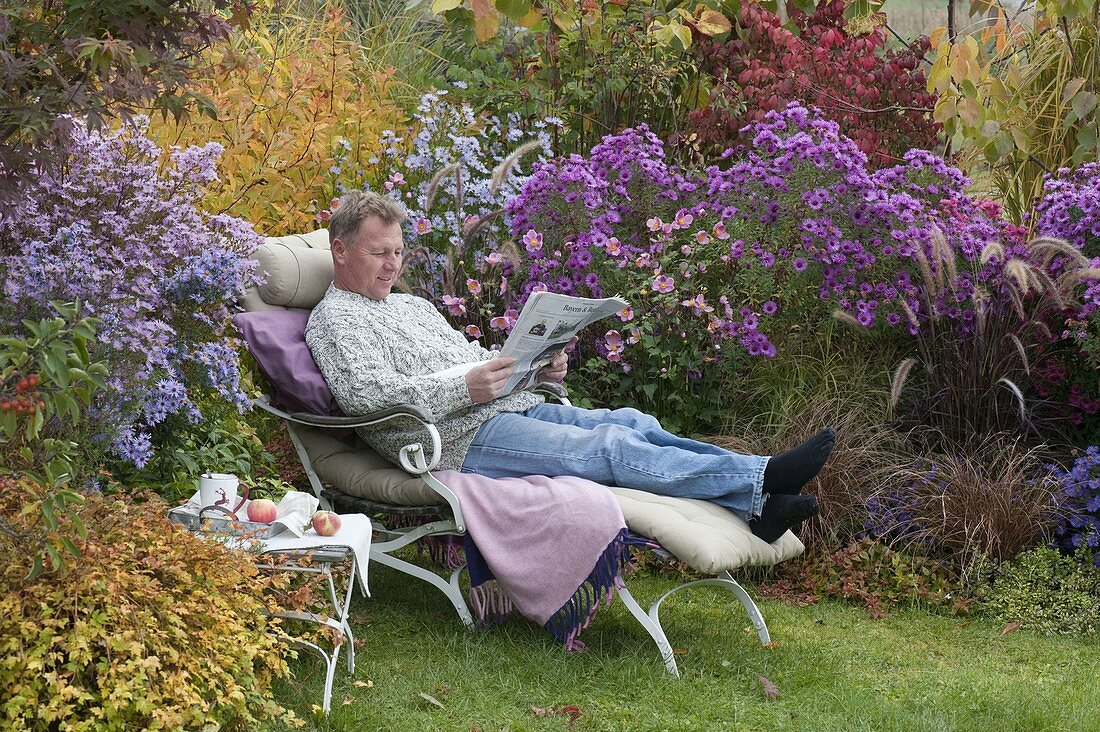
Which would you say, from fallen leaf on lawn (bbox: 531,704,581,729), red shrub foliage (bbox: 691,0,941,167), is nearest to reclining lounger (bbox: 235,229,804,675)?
fallen leaf on lawn (bbox: 531,704,581,729)

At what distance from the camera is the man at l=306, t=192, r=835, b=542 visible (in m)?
3.70

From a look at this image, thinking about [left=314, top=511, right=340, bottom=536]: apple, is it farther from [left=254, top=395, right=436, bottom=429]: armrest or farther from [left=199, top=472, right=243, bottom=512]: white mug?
[left=254, top=395, right=436, bottom=429]: armrest

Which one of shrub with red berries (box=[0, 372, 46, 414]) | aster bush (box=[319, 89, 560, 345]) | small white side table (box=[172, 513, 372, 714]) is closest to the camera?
shrub with red berries (box=[0, 372, 46, 414])

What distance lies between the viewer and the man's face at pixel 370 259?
4.10 m

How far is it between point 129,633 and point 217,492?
0.82m

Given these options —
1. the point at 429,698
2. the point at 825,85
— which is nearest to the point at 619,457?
the point at 429,698

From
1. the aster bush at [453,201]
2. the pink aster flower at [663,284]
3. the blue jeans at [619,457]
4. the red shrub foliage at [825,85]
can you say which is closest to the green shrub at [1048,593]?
the blue jeans at [619,457]

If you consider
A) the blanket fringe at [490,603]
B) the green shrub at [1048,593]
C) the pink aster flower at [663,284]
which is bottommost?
the blanket fringe at [490,603]

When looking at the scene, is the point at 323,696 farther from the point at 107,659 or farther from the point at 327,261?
the point at 327,261

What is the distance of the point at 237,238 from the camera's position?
13.5ft

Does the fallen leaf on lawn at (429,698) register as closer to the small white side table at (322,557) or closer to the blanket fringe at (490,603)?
the small white side table at (322,557)

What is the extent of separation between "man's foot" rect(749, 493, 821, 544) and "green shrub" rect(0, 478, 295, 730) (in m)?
1.51

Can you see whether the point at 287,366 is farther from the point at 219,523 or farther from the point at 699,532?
the point at 699,532

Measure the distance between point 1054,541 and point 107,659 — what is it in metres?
3.39
